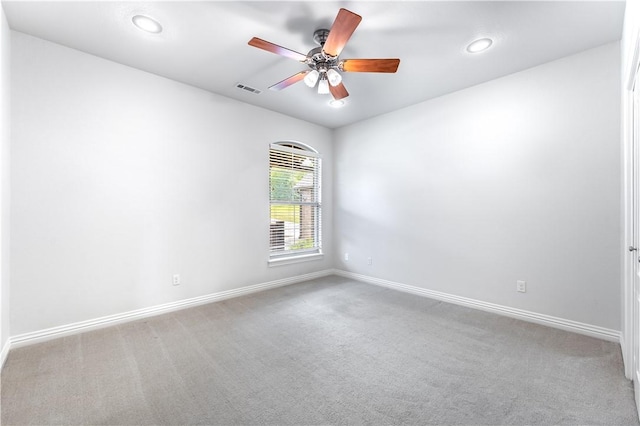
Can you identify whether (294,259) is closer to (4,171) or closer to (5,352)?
(5,352)

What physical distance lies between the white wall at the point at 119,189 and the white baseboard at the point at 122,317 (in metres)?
0.06

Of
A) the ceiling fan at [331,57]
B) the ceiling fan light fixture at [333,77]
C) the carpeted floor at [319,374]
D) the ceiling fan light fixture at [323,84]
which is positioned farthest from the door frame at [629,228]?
the ceiling fan light fixture at [323,84]

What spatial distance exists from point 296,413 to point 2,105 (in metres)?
3.05

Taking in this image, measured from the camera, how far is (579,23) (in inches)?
87.3

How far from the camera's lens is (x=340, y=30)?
190cm

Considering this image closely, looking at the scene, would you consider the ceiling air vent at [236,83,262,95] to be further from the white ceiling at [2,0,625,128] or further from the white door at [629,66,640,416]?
the white door at [629,66,640,416]

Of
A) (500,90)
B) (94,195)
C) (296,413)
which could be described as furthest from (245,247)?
(500,90)

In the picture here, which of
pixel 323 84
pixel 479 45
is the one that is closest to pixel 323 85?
pixel 323 84

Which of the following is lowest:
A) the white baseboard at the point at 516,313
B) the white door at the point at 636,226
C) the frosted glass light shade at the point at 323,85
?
the white baseboard at the point at 516,313

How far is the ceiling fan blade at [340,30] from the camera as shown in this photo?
1.75m

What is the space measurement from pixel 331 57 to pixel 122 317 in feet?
10.7

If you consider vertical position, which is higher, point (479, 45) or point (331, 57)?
point (479, 45)

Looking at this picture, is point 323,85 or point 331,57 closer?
point 331,57

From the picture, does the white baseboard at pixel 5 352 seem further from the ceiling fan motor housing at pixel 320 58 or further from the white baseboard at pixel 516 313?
the white baseboard at pixel 516 313
